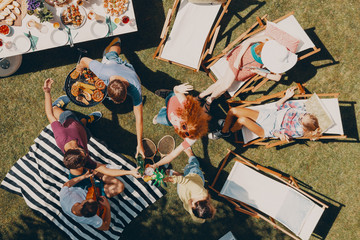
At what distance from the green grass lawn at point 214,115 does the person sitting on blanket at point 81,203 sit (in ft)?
3.58

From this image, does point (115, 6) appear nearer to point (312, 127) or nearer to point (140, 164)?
point (140, 164)

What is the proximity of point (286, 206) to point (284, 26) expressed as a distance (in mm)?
3344

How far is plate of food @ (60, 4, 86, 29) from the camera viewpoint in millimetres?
4145

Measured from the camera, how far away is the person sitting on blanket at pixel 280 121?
4105mm

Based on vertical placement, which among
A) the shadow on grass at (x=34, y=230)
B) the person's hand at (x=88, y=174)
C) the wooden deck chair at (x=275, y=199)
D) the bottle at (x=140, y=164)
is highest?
the bottle at (x=140, y=164)

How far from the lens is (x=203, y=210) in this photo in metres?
3.60

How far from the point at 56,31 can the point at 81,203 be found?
2938 millimetres

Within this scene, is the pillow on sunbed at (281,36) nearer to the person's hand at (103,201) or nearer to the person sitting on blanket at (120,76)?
the person sitting on blanket at (120,76)

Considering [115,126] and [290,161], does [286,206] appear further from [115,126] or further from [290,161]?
[115,126]

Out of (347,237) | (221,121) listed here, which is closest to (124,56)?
(221,121)

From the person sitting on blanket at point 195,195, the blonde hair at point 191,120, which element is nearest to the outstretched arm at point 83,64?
the blonde hair at point 191,120

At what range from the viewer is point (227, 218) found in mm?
5449

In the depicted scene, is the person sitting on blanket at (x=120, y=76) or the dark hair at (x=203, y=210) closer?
the dark hair at (x=203, y=210)

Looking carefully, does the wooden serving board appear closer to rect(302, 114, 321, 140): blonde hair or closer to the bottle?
the bottle
